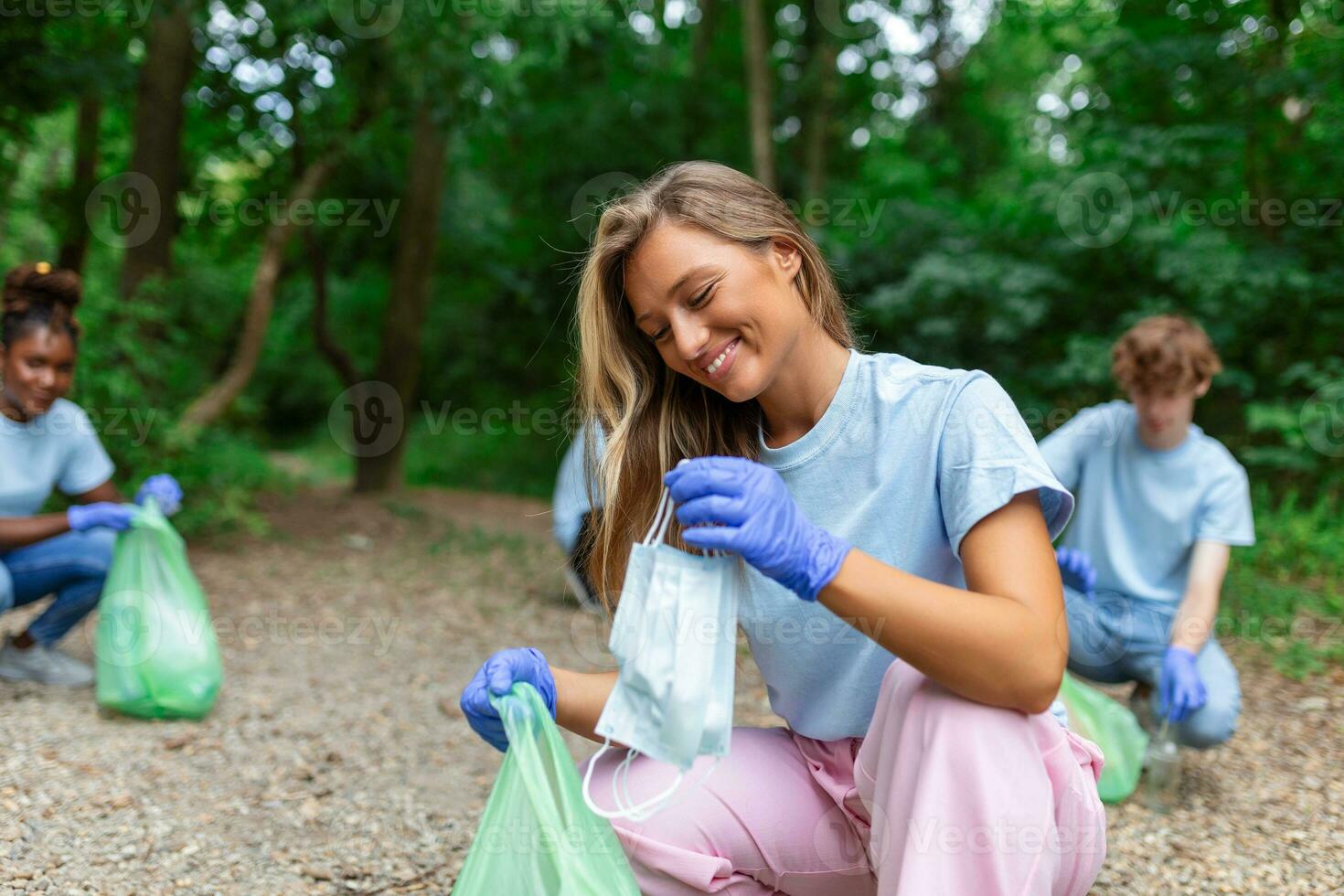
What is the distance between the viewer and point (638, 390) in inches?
69.4

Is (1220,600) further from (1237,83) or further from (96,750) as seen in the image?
(96,750)

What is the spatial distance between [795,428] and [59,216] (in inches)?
292

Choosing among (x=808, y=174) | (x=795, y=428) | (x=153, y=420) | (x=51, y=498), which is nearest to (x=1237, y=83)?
→ (x=808, y=174)

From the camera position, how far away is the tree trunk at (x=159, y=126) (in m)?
5.73

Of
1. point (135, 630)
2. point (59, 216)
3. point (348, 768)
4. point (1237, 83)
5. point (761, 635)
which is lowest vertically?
point (348, 768)

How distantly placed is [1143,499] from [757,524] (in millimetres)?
2162

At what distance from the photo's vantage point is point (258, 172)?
7578 mm
